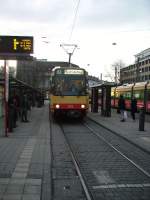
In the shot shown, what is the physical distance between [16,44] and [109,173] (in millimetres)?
7853

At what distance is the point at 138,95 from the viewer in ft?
143

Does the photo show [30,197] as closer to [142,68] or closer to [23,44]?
[23,44]

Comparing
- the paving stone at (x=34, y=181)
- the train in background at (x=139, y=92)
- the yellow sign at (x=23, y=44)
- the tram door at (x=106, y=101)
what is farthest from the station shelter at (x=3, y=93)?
the train in background at (x=139, y=92)

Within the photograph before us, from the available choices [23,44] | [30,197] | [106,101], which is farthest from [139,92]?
[30,197]

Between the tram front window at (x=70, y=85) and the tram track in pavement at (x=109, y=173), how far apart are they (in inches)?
431

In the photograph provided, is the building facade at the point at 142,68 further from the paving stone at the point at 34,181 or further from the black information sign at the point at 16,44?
the paving stone at the point at 34,181

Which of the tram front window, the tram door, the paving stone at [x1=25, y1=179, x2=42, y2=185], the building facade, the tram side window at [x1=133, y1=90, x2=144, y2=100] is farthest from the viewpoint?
the building facade

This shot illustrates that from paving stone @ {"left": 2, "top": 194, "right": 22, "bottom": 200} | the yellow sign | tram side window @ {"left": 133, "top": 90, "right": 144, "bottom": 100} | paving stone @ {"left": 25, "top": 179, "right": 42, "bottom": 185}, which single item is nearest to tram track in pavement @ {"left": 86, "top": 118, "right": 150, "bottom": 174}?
paving stone @ {"left": 25, "top": 179, "right": 42, "bottom": 185}

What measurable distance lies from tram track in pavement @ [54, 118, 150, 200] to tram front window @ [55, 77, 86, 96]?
1094cm

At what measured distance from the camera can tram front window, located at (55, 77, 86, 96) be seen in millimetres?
27047

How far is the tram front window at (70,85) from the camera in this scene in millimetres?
27047

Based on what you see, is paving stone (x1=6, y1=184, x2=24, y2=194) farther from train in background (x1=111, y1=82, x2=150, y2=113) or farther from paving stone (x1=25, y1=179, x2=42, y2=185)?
train in background (x1=111, y1=82, x2=150, y2=113)

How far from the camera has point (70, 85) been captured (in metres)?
27.2

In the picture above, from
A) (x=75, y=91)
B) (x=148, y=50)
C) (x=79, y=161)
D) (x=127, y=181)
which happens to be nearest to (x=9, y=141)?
(x=79, y=161)
